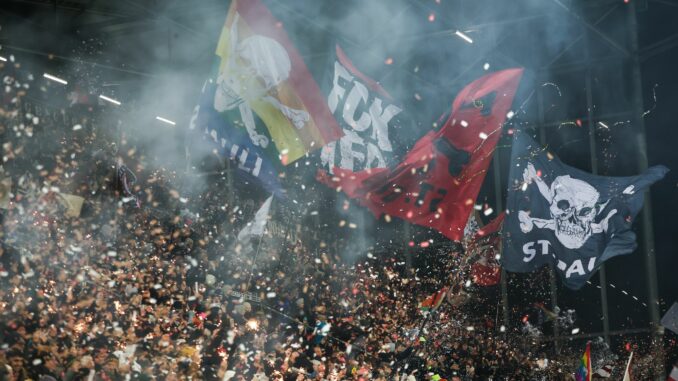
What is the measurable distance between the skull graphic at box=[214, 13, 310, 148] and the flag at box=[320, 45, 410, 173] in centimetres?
108

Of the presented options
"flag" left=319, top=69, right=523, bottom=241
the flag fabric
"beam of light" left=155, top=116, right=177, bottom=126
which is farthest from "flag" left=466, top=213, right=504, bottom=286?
"beam of light" left=155, top=116, right=177, bottom=126

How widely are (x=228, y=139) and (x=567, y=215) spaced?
153 inches

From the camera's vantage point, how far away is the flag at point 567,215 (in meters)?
7.16

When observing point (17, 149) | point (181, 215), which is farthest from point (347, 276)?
point (17, 149)

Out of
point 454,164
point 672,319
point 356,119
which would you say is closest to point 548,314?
point 672,319

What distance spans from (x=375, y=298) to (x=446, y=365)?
212 centimetres

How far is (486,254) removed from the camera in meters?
9.07

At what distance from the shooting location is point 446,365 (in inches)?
276

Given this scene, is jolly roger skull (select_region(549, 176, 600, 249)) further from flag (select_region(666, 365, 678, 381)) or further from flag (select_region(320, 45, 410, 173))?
flag (select_region(320, 45, 410, 173))

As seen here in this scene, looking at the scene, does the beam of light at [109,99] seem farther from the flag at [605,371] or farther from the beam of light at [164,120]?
the flag at [605,371]

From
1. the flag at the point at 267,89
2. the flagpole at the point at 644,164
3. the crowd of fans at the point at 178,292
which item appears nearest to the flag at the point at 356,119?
the flag at the point at 267,89

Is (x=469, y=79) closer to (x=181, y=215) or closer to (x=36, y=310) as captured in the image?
(x=181, y=215)

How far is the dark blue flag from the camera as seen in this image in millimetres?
5078

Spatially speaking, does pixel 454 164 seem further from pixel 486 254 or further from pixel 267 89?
pixel 486 254
